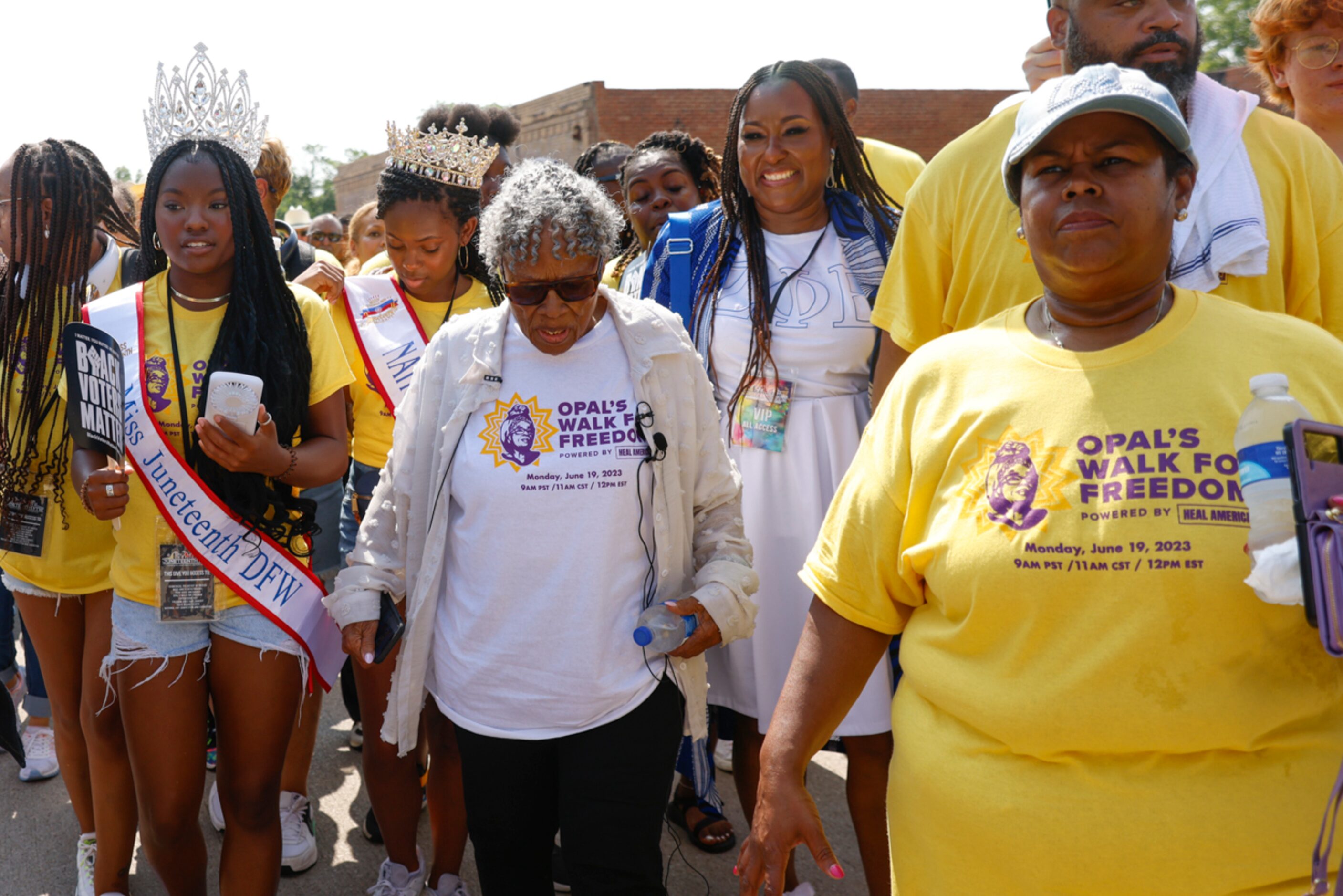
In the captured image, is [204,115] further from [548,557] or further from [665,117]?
[665,117]

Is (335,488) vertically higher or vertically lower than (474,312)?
lower

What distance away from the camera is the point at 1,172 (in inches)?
137

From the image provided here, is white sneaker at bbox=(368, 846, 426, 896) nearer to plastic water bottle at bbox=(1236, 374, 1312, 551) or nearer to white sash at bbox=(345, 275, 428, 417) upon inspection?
white sash at bbox=(345, 275, 428, 417)

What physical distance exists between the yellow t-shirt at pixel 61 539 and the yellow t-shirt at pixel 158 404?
43 centimetres

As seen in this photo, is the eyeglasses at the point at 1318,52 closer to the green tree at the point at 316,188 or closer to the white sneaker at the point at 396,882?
the white sneaker at the point at 396,882

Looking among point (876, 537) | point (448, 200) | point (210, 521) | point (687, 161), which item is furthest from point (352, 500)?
point (876, 537)

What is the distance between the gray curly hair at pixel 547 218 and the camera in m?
2.49

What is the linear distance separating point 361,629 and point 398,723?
0.83ft

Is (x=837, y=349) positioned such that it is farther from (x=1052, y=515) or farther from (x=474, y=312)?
(x=1052, y=515)

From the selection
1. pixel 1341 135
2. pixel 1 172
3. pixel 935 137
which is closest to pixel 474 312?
pixel 1 172

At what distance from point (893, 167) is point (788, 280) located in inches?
33.2

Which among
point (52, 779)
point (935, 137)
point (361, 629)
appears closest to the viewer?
point (361, 629)

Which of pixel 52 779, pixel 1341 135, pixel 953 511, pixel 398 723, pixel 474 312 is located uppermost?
pixel 1341 135

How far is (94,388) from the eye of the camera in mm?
2689
